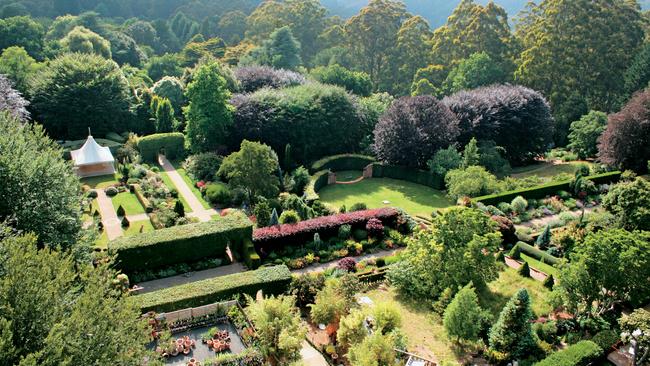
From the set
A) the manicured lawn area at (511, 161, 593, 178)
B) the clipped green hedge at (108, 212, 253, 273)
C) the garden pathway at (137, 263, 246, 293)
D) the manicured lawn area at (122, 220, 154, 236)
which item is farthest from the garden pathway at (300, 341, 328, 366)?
the manicured lawn area at (511, 161, 593, 178)

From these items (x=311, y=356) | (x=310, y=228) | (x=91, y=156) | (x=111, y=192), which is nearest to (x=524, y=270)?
(x=310, y=228)

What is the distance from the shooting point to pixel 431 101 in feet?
143

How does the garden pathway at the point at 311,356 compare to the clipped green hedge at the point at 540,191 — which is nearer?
the garden pathway at the point at 311,356

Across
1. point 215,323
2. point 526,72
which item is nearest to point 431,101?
point 526,72

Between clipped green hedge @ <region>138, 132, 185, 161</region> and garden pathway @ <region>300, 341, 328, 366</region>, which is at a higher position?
clipped green hedge @ <region>138, 132, 185, 161</region>

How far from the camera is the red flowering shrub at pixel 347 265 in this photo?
1031 inches

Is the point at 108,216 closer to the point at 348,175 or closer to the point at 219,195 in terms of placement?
the point at 219,195

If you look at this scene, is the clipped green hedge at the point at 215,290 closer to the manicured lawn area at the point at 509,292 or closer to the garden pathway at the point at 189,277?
the garden pathway at the point at 189,277

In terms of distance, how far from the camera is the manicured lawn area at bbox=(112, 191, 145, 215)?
33531mm

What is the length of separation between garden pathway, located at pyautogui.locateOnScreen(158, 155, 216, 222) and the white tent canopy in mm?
4698

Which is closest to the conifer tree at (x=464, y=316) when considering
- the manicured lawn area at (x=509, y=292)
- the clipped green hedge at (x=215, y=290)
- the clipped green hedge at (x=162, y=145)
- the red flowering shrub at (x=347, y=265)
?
the manicured lawn area at (x=509, y=292)

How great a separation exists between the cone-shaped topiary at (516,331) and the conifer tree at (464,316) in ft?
2.97

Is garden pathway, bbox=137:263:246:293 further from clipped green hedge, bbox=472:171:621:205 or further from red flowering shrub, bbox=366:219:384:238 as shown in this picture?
clipped green hedge, bbox=472:171:621:205

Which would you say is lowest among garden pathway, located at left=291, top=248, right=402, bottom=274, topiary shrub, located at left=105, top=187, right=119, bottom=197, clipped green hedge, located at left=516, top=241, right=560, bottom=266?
clipped green hedge, located at left=516, top=241, right=560, bottom=266
